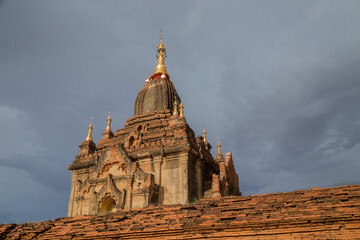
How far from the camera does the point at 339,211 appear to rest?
8.47 m

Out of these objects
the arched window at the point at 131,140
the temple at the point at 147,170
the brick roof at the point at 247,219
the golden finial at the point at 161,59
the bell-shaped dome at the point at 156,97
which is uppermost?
the golden finial at the point at 161,59

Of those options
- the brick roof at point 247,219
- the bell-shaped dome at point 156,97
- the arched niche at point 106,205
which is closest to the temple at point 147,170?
the arched niche at point 106,205

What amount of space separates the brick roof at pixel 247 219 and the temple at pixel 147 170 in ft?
24.4

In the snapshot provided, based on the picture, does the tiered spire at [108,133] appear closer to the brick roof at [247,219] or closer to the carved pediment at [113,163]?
the carved pediment at [113,163]

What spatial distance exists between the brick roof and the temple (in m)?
7.43

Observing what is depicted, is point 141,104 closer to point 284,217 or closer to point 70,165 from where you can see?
point 70,165

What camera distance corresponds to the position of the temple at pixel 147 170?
773 inches

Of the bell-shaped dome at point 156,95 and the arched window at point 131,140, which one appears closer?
the arched window at point 131,140

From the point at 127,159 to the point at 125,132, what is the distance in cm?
541

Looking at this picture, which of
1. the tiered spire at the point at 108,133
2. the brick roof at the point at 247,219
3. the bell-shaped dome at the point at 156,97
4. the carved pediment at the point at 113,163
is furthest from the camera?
the bell-shaped dome at the point at 156,97

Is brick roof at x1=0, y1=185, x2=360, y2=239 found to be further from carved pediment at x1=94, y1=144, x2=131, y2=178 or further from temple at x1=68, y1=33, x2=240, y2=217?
carved pediment at x1=94, y1=144, x2=131, y2=178

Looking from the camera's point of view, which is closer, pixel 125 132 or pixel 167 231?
pixel 167 231

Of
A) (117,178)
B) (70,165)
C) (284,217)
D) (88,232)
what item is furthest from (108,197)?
(284,217)

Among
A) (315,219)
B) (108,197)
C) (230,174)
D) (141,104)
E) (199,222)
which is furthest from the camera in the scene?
(141,104)
